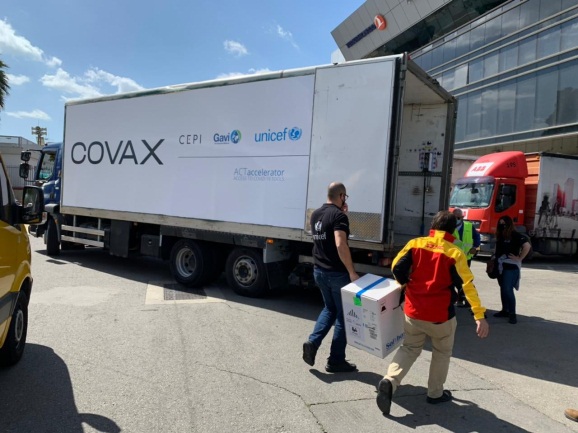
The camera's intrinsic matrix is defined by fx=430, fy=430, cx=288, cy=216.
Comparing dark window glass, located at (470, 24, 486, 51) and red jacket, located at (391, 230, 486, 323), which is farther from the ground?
dark window glass, located at (470, 24, 486, 51)

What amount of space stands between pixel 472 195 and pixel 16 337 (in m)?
14.2

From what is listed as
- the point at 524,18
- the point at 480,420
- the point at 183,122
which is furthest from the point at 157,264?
the point at 524,18

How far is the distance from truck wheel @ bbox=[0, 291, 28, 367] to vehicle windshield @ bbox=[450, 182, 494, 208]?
13.7 metres

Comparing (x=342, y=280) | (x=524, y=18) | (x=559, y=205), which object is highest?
(x=524, y=18)

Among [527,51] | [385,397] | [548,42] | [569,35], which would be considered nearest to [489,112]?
[527,51]

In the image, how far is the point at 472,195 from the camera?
48.9 ft

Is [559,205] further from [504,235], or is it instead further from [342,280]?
[342,280]

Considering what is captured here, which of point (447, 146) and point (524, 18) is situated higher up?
point (524, 18)

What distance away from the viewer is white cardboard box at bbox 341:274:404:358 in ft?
12.3

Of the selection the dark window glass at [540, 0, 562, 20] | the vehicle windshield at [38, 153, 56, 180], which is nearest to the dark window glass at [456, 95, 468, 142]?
the dark window glass at [540, 0, 562, 20]

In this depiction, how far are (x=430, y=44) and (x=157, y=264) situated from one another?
2889 cm

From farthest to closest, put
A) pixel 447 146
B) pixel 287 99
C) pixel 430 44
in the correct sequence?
pixel 430 44, pixel 447 146, pixel 287 99

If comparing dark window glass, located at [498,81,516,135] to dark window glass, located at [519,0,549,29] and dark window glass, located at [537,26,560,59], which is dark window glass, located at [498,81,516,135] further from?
dark window glass, located at [519,0,549,29]

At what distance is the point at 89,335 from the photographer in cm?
507
